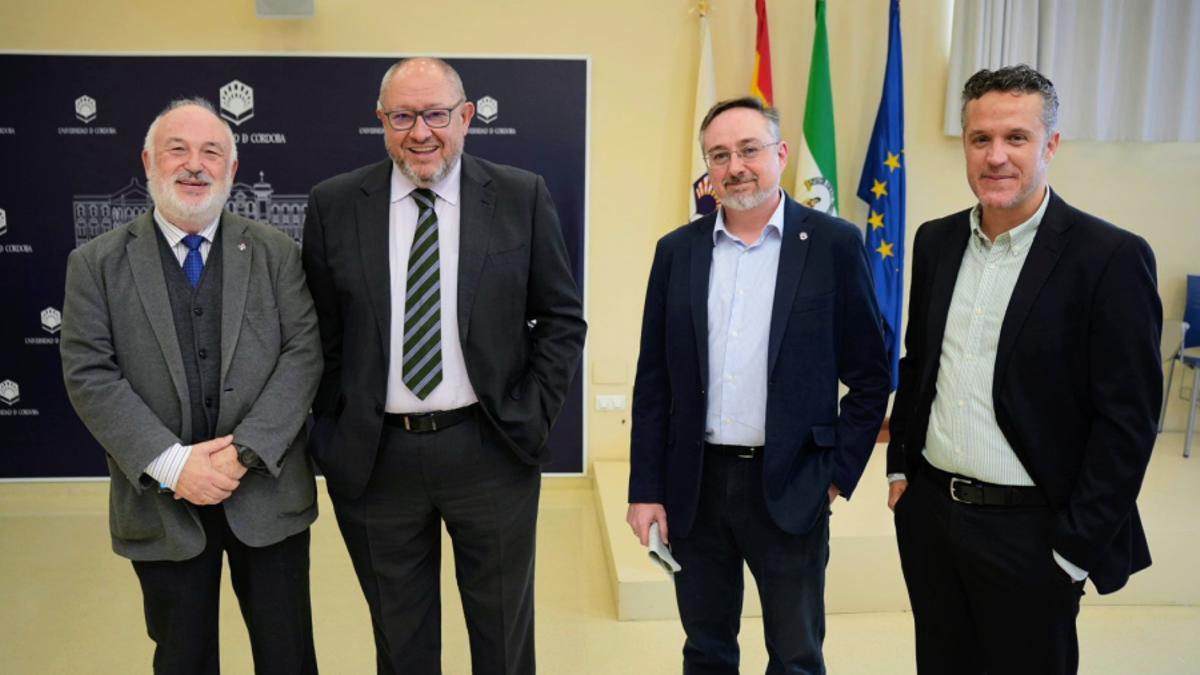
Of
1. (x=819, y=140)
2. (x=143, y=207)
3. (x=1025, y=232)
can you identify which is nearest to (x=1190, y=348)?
(x=819, y=140)

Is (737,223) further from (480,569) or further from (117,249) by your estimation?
(117,249)

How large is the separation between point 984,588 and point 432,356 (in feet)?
4.35

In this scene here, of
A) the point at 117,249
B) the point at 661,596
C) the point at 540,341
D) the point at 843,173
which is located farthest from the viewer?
the point at 843,173

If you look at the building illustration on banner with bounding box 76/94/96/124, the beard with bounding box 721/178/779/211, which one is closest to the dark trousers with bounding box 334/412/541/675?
the beard with bounding box 721/178/779/211

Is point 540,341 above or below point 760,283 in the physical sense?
below

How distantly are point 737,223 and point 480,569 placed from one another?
1088 mm

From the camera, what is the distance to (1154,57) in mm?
4273

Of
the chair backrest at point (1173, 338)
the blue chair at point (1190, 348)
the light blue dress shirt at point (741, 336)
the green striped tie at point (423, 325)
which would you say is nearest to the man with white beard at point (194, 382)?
the green striped tie at point (423, 325)

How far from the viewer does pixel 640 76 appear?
427cm

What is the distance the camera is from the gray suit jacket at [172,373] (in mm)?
1880

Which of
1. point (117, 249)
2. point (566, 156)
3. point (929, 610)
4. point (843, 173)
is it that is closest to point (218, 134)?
point (117, 249)

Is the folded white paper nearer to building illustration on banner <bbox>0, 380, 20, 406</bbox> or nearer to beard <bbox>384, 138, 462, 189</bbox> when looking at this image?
beard <bbox>384, 138, 462, 189</bbox>

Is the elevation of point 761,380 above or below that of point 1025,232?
below

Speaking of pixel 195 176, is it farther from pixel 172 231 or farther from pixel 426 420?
pixel 426 420
